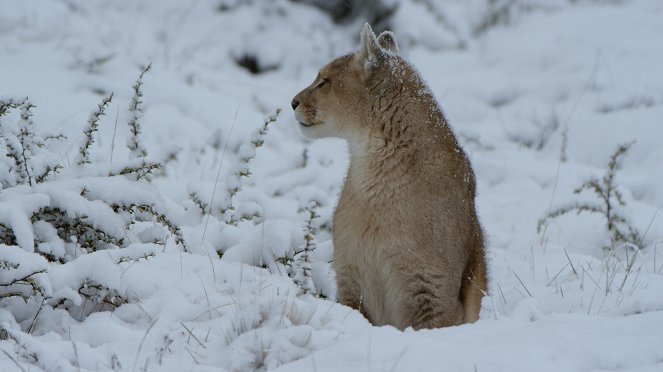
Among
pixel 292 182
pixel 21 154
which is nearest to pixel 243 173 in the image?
pixel 21 154

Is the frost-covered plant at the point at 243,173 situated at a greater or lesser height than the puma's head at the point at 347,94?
lesser

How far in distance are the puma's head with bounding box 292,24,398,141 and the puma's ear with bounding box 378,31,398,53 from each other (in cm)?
15

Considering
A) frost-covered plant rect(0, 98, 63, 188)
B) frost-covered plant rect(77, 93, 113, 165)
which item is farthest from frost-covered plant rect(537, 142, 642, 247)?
frost-covered plant rect(0, 98, 63, 188)

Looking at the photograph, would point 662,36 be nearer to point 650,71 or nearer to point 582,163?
point 650,71

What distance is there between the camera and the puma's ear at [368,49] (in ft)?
16.2

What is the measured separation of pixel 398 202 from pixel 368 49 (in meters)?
0.95

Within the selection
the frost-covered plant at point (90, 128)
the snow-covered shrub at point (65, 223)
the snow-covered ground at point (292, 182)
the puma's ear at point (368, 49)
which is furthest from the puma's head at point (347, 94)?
the frost-covered plant at point (90, 128)

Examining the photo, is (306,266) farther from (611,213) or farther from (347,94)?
(611,213)

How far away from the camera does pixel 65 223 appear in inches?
174

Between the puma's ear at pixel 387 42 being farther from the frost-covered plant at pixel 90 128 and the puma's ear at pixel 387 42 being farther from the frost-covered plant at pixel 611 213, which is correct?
the frost-covered plant at pixel 611 213

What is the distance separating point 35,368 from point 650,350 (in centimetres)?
214

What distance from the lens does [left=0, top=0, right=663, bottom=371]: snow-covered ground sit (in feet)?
10.4

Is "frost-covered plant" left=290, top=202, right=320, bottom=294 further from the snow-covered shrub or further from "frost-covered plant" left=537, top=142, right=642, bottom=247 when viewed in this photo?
"frost-covered plant" left=537, top=142, right=642, bottom=247

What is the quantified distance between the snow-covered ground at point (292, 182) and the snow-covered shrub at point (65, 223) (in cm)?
2
